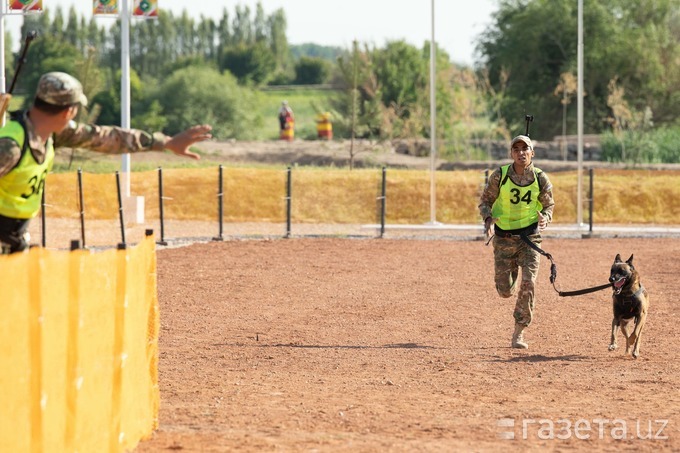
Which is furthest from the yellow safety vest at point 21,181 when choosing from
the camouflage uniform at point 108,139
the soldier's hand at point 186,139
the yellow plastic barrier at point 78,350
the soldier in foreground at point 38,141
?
the soldier's hand at point 186,139

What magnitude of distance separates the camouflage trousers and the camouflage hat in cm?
661

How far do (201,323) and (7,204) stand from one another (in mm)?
7660

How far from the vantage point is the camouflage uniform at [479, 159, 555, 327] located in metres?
12.1

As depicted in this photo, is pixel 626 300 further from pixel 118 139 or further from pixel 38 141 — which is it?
pixel 38 141

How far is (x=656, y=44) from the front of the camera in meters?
49.1

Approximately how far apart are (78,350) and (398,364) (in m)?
5.10

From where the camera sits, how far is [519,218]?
40.0ft

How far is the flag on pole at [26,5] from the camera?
23.9 meters

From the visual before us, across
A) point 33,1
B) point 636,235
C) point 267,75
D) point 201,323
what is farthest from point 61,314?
point 267,75

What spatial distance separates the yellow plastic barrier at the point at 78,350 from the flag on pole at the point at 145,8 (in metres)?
20.1

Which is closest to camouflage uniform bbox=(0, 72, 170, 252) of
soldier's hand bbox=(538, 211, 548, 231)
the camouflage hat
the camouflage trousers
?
the camouflage hat

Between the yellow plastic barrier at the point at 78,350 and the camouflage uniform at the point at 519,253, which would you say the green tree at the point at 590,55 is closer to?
the camouflage uniform at the point at 519,253

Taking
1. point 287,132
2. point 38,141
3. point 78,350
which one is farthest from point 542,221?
point 287,132

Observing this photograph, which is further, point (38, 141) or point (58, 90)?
point (38, 141)
